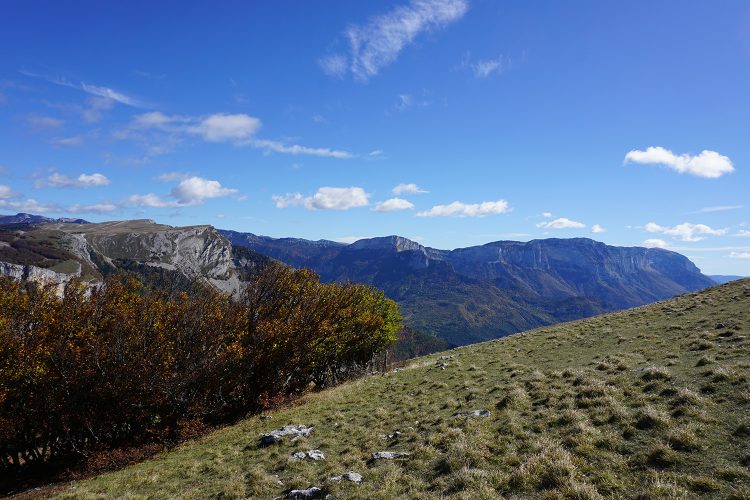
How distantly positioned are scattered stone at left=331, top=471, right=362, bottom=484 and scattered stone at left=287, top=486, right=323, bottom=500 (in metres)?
0.83

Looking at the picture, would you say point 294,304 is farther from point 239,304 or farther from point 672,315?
point 672,315

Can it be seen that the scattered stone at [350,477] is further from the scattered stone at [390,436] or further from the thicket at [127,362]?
the thicket at [127,362]

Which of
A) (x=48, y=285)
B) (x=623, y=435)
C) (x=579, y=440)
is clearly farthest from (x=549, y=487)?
(x=48, y=285)

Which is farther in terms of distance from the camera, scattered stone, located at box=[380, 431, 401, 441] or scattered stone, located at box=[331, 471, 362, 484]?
scattered stone, located at box=[380, 431, 401, 441]

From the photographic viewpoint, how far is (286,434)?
2258 cm

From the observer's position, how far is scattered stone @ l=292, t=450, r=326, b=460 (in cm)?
1822

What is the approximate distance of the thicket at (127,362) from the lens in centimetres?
2414

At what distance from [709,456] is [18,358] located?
108 ft

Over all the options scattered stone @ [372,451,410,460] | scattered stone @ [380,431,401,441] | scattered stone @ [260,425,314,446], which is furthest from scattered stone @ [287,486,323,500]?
scattered stone @ [260,425,314,446]

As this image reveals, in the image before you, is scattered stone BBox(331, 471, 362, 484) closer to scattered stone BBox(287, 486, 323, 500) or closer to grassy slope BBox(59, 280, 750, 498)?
grassy slope BBox(59, 280, 750, 498)

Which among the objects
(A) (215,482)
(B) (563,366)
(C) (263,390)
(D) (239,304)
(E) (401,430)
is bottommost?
(C) (263,390)

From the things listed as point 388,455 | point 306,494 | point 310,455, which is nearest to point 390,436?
point 388,455


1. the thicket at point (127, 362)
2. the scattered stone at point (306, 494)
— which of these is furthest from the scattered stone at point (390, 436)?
the thicket at point (127, 362)

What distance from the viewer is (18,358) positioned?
2256cm
